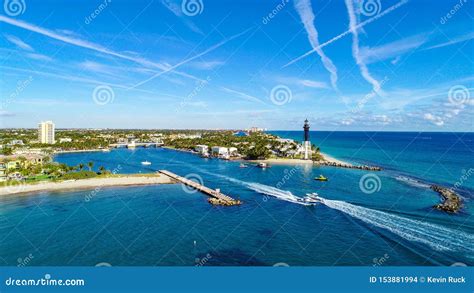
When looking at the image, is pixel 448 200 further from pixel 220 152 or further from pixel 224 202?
pixel 220 152

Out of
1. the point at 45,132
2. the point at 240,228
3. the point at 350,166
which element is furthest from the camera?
the point at 45,132

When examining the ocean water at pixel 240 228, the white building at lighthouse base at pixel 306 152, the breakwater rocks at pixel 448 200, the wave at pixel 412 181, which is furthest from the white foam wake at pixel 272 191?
the white building at lighthouse base at pixel 306 152

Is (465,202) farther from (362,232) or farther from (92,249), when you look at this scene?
(92,249)

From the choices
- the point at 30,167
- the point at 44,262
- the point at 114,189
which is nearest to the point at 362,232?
the point at 44,262

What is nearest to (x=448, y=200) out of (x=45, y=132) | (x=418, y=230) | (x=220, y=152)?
(x=418, y=230)

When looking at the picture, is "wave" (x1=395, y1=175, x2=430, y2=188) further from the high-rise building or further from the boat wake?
the high-rise building

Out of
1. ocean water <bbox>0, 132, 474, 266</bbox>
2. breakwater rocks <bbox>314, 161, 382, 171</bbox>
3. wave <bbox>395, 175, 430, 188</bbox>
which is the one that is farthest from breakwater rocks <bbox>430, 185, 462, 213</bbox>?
breakwater rocks <bbox>314, 161, 382, 171</bbox>
